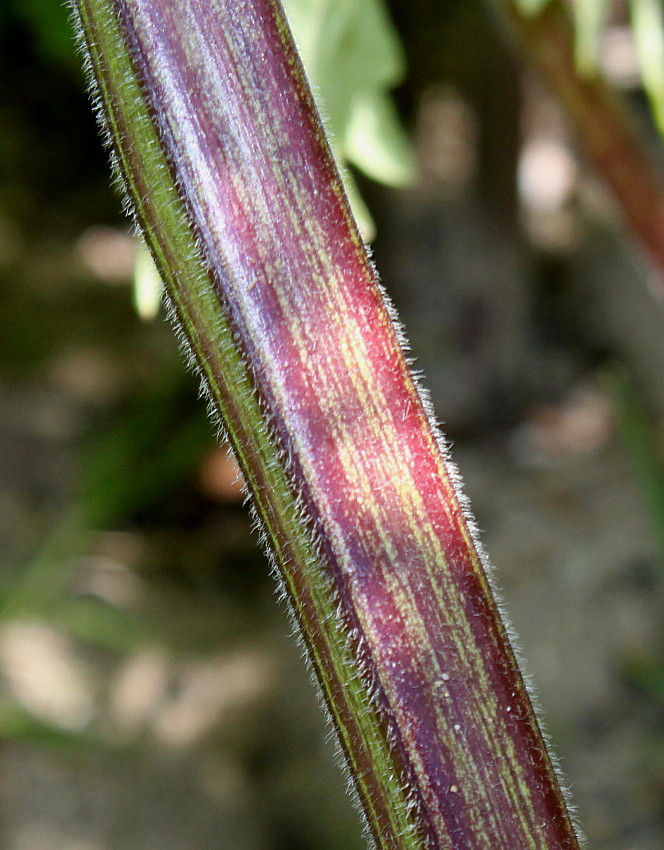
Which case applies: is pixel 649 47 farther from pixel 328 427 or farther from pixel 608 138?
pixel 328 427

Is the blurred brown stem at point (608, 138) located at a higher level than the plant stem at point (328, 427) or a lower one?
higher

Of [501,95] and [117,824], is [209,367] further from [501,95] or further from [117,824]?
[501,95]

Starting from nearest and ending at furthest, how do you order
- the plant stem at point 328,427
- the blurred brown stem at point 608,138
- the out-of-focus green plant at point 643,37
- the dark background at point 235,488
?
the plant stem at point 328,427
the out-of-focus green plant at point 643,37
the blurred brown stem at point 608,138
the dark background at point 235,488

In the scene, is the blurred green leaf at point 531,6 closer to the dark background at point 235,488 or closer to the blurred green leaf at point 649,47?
the blurred green leaf at point 649,47

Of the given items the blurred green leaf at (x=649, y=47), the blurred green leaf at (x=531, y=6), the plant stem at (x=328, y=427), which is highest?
the blurred green leaf at (x=531, y=6)

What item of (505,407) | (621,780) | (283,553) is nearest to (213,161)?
(283,553)

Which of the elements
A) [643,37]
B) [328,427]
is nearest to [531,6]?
[643,37]

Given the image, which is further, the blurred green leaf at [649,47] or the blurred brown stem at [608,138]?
the blurred brown stem at [608,138]

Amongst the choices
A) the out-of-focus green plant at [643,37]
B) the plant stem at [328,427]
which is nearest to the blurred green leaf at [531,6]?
the out-of-focus green plant at [643,37]

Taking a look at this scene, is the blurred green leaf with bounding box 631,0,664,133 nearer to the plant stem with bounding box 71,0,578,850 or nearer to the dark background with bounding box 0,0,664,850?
the plant stem with bounding box 71,0,578,850
